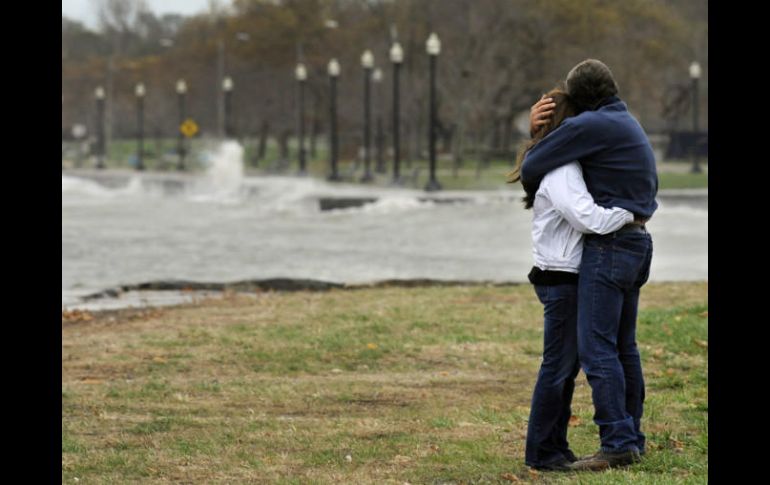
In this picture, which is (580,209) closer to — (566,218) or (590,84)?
(566,218)

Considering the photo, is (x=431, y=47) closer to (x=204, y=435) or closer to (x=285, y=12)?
A: (x=204, y=435)

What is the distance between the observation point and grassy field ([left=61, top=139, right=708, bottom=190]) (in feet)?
133

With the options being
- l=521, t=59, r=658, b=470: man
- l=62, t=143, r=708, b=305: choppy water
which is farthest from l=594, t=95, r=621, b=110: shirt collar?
l=62, t=143, r=708, b=305: choppy water

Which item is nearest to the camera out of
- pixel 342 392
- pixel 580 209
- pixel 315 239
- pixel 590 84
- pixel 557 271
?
pixel 580 209

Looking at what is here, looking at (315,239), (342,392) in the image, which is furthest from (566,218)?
(315,239)

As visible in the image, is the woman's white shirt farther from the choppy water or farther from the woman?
the choppy water

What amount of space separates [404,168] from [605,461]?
55.1 metres

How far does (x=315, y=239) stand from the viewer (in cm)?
2480

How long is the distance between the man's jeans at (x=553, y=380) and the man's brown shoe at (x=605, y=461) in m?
0.10

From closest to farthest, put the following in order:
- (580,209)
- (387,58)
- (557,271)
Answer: (580,209) < (557,271) < (387,58)
